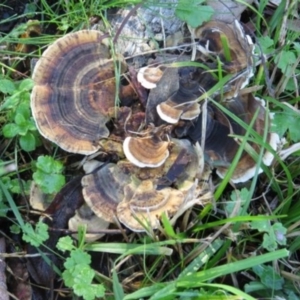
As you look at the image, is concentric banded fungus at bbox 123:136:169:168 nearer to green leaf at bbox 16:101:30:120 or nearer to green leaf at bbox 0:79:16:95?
green leaf at bbox 16:101:30:120

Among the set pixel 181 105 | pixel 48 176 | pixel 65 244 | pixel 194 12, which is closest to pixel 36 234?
pixel 65 244

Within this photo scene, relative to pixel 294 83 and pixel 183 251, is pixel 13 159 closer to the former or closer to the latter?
pixel 183 251

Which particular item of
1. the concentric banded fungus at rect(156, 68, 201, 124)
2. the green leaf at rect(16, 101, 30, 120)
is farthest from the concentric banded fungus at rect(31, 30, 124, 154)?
the concentric banded fungus at rect(156, 68, 201, 124)

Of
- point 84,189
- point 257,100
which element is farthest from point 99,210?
point 257,100

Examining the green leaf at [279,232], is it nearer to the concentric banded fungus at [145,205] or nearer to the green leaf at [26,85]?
the concentric banded fungus at [145,205]

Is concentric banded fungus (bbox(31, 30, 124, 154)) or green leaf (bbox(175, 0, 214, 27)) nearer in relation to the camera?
concentric banded fungus (bbox(31, 30, 124, 154))

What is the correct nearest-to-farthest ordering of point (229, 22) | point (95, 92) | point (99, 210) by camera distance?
1. point (99, 210)
2. point (95, 92)
3. point (229, 22)
